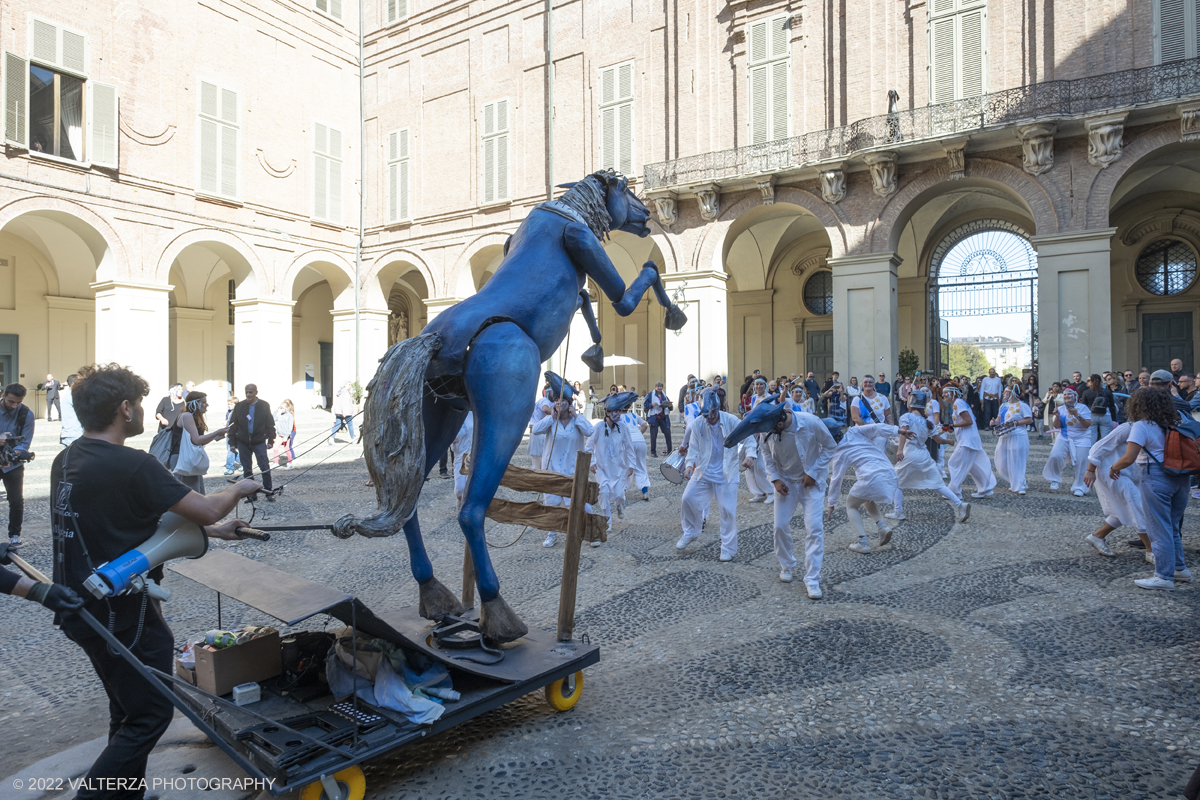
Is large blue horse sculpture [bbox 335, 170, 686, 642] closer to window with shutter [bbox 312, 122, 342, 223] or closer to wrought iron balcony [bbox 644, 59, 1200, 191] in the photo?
wrought iron balcony [bbox 644, 59, 1200, 191]

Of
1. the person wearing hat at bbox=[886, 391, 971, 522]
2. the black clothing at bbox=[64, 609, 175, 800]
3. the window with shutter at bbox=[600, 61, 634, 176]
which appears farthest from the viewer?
the window with shutter at bbox=[600, 61, 634, 176]

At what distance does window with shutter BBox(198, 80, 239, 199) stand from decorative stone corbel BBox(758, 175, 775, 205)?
15.7 meters

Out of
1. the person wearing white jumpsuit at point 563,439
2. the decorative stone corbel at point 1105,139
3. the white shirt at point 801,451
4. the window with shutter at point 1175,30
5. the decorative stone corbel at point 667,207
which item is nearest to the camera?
the white shirt at point 801,451

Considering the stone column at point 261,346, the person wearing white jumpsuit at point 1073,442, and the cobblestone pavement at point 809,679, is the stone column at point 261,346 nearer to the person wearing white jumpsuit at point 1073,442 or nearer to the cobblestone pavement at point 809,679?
the cobblestone pavement at point 809,679

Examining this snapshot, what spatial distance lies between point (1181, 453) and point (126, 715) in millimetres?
6818

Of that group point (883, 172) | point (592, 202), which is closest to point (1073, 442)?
point (592, 202)

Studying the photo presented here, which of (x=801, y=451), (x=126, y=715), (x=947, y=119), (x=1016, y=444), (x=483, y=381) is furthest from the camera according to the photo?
(x=947, y=119)

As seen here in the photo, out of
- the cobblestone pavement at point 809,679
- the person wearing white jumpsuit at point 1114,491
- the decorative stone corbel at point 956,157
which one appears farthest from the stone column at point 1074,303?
the person wearing white jumpsuit at point 1114,491

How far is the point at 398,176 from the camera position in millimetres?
26484

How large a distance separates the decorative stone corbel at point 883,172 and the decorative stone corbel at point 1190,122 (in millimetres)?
5549

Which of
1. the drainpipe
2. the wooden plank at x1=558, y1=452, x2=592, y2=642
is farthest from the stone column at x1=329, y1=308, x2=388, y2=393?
the wooden plank at x1=558, y1=452, x2=592, y2=642

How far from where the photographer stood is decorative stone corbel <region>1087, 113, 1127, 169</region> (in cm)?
1598

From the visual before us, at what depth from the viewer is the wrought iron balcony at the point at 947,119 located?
15.9m

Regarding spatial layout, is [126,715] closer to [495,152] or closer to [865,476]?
[865,476]
